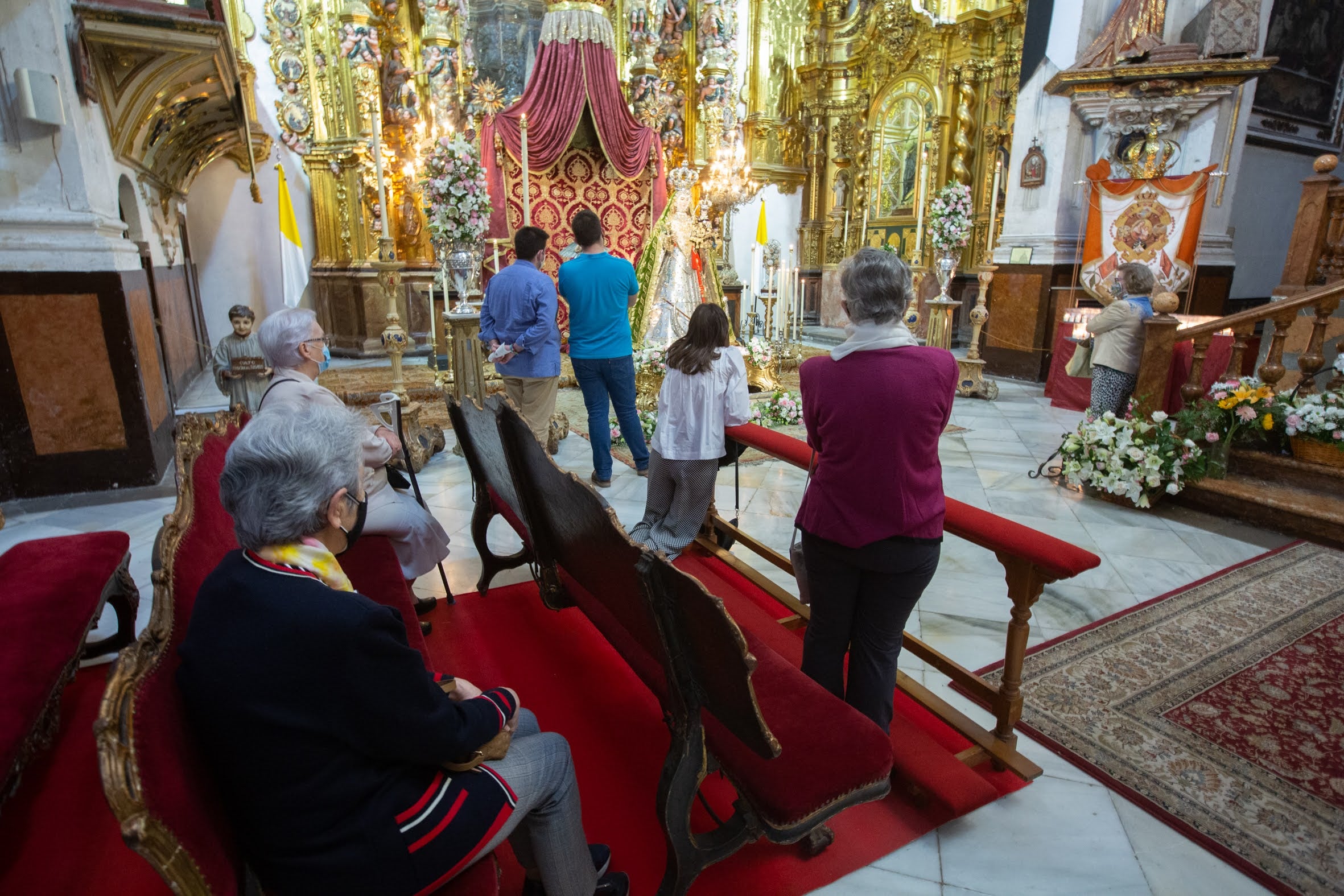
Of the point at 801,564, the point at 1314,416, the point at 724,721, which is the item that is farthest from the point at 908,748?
the point at 1314,416

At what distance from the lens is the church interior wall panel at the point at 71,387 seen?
4.13 meters

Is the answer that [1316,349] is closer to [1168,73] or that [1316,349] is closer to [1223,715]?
[1223,715]

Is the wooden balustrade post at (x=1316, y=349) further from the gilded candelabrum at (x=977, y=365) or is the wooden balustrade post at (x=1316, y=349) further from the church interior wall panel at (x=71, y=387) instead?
the church interior wall panel at (x=71, y=387)

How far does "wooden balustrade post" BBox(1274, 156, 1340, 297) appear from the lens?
715cm

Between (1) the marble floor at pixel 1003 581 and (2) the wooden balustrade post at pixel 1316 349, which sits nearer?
(1) the marble floor at pixel 1003 581

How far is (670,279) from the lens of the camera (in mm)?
7266

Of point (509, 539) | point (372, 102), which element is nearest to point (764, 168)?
point (372, 102)

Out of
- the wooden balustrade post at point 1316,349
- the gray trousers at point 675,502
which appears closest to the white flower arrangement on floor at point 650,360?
the gray trousers at point 675,502

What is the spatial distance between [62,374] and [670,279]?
16.0 feet

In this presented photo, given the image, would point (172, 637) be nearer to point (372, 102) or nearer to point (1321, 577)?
point (1321, 577)

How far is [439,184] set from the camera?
5629mm

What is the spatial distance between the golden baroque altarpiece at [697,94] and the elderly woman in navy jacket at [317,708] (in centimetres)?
754

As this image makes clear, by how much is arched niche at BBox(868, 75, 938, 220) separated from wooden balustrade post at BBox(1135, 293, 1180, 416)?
7.62 meters

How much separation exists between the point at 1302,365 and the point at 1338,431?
614 mm
